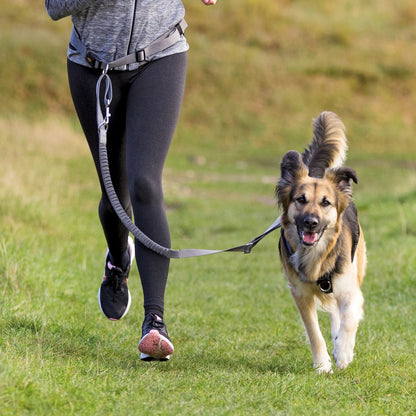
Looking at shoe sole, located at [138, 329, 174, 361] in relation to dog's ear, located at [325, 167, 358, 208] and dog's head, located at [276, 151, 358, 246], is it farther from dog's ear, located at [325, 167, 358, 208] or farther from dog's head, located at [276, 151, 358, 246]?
dog's ear, located at [325, 167, 358, 208]

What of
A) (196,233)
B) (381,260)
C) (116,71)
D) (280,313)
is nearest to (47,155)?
(196,233)

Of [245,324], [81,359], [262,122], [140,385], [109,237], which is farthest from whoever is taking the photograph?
[262,122]

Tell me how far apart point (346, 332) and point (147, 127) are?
5.35 feet

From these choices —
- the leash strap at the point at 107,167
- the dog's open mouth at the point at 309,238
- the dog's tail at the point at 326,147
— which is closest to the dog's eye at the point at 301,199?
the dog's open mouth at the point at 309,238

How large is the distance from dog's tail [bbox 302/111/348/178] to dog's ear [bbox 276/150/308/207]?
0.36m

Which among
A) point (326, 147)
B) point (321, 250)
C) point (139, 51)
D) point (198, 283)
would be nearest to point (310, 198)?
point (321, 250)

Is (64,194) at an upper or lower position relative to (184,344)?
lower

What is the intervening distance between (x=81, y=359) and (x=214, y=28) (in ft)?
112

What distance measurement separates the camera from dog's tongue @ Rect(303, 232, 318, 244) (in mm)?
3893

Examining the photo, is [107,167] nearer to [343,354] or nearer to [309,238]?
[309,238]

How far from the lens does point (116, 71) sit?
12.1 feet

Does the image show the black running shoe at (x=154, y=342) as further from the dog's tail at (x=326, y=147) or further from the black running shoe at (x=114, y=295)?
the dog's tail at (x=326, y=147)

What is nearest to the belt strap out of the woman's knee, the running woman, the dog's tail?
the running woman

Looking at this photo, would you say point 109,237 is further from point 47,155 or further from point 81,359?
point 47,155
